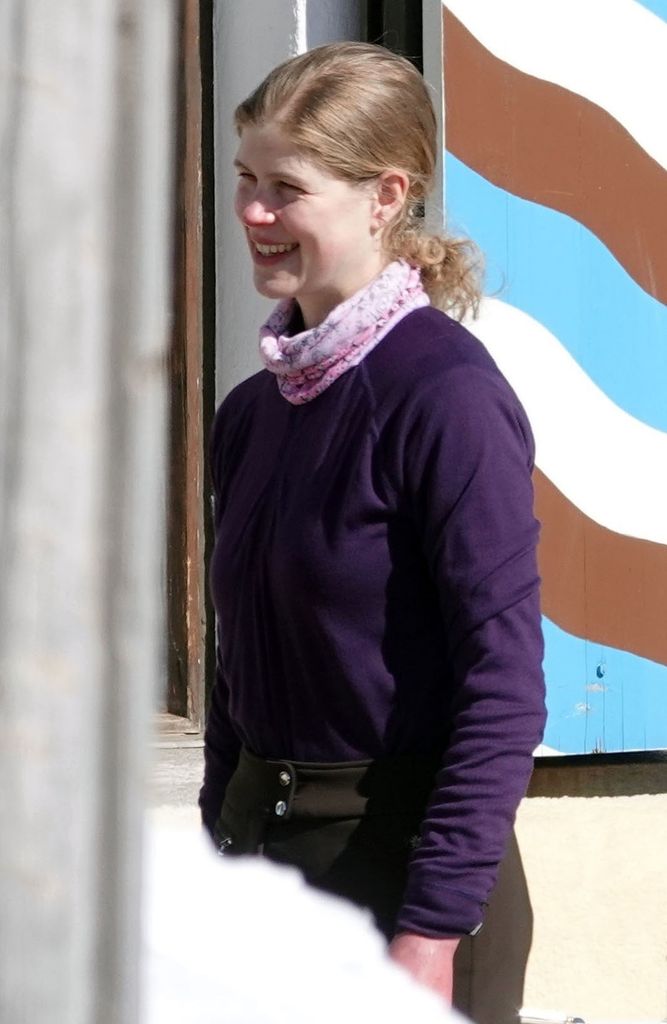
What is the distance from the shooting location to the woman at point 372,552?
176 centimetres

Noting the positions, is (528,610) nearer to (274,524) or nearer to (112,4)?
(274,524)

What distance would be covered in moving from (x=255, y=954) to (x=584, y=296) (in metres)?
2.85

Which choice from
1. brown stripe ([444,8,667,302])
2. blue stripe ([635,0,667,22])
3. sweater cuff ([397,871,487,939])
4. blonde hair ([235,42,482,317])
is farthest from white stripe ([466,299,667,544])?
sweater cuff ([397,871,487,939])

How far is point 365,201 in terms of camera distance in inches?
79.1

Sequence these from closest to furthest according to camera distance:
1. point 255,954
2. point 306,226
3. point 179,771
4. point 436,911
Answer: point 255,954, point 436,911, point 306,226, point 179,771

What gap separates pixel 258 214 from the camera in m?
1.99

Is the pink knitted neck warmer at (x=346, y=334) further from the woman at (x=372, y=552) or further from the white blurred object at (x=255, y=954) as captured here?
the white blurred object at (x=255, y=954)

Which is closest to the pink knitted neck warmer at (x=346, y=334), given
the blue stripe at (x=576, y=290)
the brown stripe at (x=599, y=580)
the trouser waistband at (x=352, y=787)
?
the trouser waistband at (x=352, y=787)

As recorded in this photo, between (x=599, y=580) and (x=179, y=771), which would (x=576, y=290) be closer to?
(x=599, y=580)

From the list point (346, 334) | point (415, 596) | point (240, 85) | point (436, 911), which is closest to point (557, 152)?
point (240, 85)

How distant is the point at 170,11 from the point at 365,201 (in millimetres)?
1303

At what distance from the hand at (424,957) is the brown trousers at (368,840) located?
88 mm

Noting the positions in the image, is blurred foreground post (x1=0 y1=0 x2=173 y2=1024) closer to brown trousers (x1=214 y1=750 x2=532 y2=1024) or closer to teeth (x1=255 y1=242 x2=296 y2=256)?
brown trousers (x1=214 y1=750 x2=532 y2=1024)

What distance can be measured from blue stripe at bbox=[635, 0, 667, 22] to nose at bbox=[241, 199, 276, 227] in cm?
194
